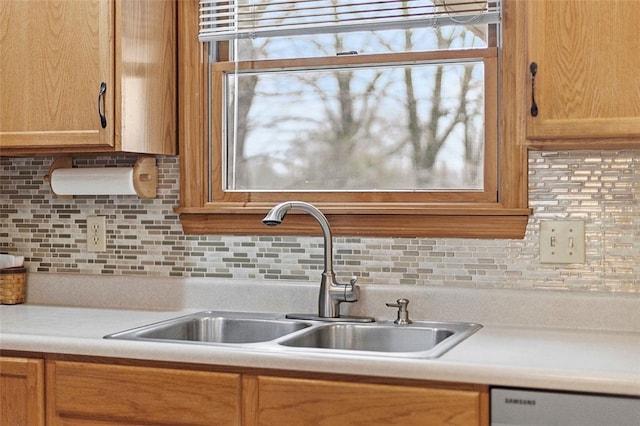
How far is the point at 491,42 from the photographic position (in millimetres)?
2535

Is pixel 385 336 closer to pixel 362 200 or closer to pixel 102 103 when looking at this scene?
pixel 362 200

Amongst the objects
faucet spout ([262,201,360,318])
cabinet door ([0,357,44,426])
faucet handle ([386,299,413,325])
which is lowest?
cabinet door ([0,357,44,426])

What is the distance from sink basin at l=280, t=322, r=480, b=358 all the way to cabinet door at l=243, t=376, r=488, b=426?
33cm

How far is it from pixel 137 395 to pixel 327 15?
1269 millimetres

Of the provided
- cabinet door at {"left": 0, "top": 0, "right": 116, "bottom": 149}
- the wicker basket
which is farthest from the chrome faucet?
the wicker basket

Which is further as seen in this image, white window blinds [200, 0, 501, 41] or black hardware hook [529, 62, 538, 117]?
white window blinds [200, 0, 501, 41]

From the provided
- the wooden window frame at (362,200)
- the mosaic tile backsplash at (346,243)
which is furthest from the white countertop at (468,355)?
the wooden window frame at (362,200)

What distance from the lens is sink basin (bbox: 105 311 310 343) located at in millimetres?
2496

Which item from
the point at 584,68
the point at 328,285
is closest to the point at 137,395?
the point at 328,285

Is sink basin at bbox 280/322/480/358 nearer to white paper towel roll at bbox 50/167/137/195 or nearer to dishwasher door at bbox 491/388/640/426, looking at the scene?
dishwasher door at bbox 491/388/640/426

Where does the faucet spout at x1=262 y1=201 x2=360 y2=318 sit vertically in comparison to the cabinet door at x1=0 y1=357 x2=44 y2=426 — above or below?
above

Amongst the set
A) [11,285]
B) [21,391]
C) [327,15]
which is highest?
[327,15]

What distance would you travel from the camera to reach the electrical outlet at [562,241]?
93.4 inches

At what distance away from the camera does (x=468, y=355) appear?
1946 mm
